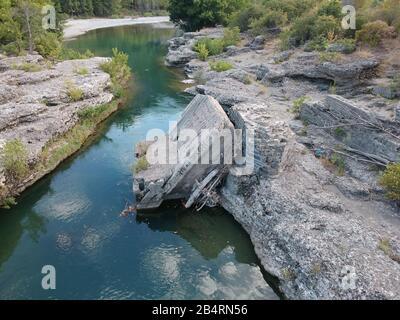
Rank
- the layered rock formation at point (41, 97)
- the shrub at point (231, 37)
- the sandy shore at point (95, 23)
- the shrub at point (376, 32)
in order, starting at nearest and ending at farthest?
the layered rock formation at point (41, 97), the shrub at point (376, 32), the shrub at point (231, 37), the sandy shore at point (95, 23)

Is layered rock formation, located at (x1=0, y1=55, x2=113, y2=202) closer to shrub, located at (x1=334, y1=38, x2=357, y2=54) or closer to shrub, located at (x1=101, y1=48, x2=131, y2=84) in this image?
shrub, located at (x1=101, y1=48, x2=131, y2=84)

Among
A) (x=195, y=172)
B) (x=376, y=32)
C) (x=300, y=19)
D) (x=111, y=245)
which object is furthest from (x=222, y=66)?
(x=111, y=245)

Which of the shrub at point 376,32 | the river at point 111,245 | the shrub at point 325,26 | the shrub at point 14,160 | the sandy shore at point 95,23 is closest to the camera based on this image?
the river at point 111,245

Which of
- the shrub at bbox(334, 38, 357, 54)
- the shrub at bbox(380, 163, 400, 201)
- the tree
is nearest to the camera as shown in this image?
the shrub at bbox(380, 163, 400, 201)

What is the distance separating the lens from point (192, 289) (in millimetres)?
14336

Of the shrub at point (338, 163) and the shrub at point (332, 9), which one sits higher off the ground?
the shrub at point (332, 9)

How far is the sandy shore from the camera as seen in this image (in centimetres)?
7719

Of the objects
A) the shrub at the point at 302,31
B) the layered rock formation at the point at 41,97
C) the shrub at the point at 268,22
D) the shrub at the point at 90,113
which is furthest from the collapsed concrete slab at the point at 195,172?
the shrub at the point at 268,22

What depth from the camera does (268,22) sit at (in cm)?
5022

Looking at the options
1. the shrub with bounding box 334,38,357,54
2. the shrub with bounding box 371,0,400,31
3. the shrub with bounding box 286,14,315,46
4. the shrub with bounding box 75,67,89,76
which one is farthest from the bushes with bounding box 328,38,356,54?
the shrub with bounding box 75,67,89,76

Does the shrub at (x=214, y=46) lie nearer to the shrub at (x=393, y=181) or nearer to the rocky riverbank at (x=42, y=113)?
the rocky riverbank at (x=42, y=113)

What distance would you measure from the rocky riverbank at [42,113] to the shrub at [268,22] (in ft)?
74.4

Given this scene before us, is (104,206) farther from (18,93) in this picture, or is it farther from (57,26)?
(57,26)

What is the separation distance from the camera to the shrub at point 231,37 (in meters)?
50.1
